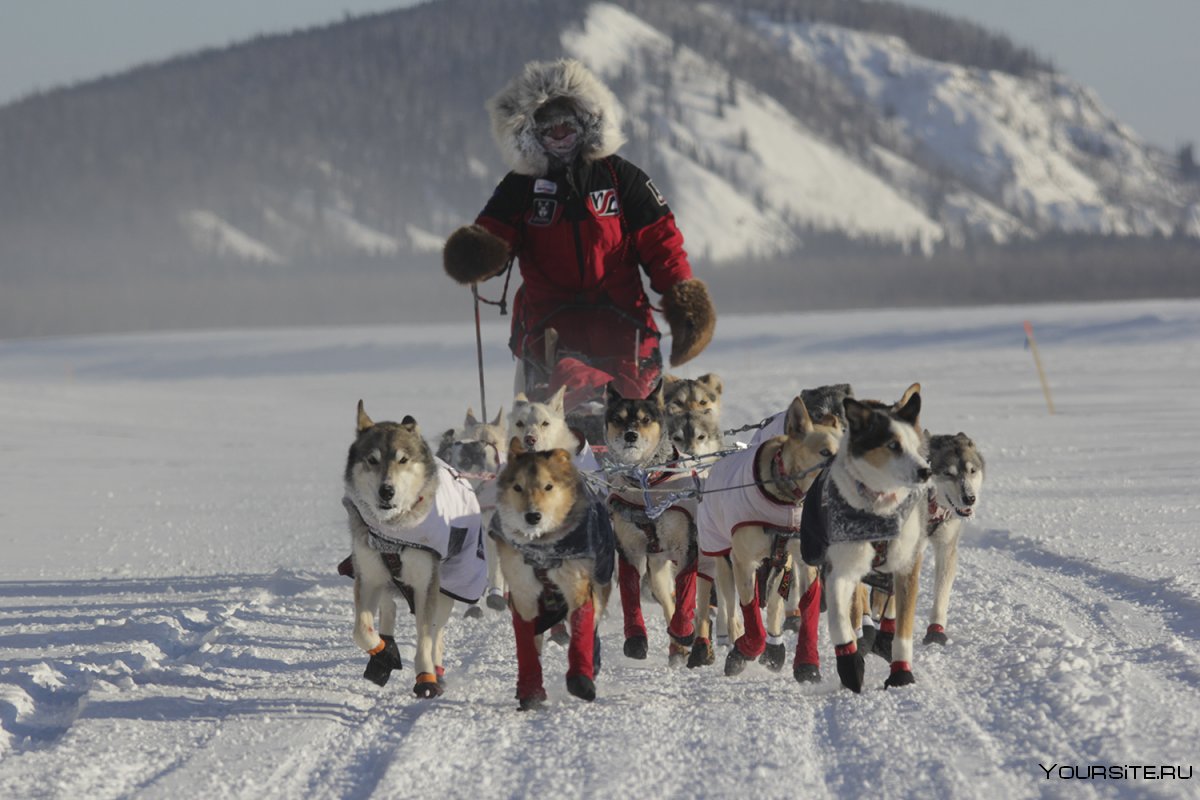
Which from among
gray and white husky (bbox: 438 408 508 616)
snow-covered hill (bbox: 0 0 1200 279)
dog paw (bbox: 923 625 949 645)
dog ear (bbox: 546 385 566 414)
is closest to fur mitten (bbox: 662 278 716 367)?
dog ear (bbox: 546 385 566 414)

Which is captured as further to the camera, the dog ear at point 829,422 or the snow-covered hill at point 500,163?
the snow-covered hill at point 500,163

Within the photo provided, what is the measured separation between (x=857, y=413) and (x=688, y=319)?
2.32m

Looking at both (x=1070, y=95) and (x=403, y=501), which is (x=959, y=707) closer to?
(x=403, y=501)

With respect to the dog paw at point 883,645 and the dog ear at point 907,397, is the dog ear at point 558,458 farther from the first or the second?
the dog paw at point 883,645

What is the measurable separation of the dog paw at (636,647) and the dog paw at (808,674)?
706mm

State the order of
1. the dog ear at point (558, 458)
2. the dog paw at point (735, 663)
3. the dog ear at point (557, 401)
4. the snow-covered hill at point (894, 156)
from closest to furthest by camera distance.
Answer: the dog ear at point (558, 458) → the dog paw at point (735, 663) → the dog ear at point (557, 401) → the snow-covered hill at point (894, 156)

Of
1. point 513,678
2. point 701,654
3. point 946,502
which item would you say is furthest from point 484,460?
point 946,502

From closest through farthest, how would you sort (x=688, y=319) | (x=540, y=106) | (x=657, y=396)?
(x=657, y=396) → (x=688, y=319) → (x=540, y=106)

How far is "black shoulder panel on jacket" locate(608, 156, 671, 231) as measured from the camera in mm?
7590

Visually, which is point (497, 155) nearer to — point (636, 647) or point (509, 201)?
point (509, 201)

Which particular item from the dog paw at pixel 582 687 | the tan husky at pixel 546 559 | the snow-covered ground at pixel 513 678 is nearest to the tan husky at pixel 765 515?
the snow-covered ground at pixel 513 678

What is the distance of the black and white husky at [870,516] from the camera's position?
16.8 feet

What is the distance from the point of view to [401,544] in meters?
5.60

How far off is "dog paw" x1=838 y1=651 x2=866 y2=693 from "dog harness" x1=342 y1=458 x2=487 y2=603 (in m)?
1.41
